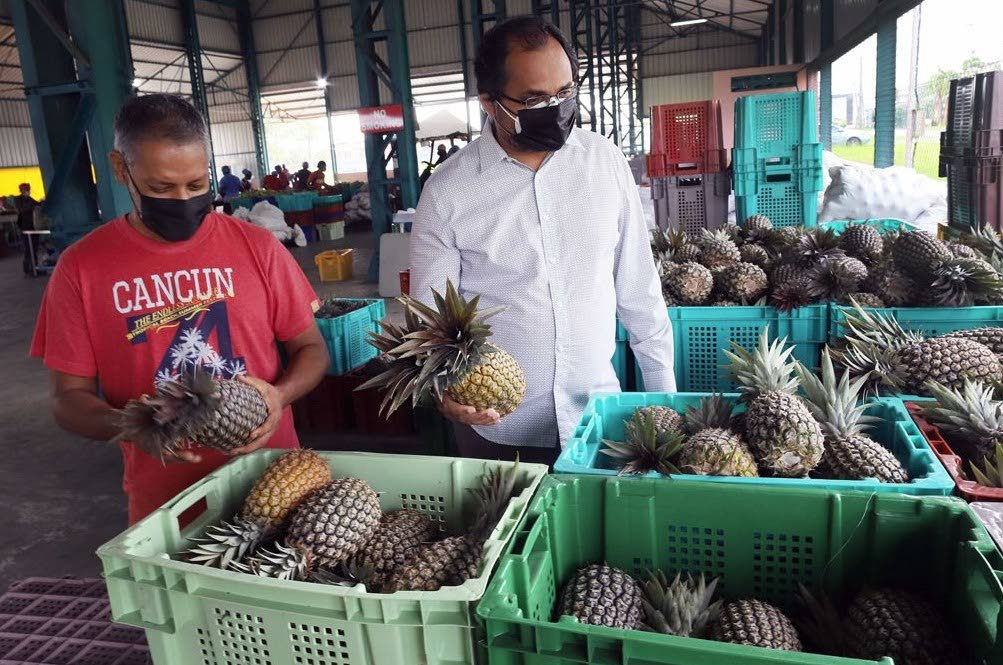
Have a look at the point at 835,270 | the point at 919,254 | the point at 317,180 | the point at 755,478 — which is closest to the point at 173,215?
the point at 755,478

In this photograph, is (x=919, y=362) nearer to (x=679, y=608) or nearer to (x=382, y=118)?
(x=679, y=608)

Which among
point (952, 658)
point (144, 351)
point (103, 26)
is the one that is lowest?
point (952, 658)

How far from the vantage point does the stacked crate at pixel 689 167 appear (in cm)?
674

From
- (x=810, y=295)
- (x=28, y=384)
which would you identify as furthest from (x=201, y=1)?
(x=810, y=295)

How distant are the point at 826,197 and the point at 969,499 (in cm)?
649

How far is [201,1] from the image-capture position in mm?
26312

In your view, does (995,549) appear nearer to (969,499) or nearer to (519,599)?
(969,499)

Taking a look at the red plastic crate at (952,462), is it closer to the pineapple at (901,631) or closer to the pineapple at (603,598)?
the pineapple at (901,631)

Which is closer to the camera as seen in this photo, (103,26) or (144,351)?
(144,351)

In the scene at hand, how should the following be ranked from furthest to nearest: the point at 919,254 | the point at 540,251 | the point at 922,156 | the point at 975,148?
the point at 922,156, the point at 975,148, the point at 919,254, the point at 540,251

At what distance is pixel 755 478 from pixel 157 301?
1608 millimetres

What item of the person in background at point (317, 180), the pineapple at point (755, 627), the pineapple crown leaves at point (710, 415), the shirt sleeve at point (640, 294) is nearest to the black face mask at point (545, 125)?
the shirt sleeve at point (640, 294)

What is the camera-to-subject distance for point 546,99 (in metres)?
2.13

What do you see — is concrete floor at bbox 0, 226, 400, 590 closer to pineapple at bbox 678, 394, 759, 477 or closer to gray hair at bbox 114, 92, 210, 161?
gray hair at bbox 114, 92, 210, 161
